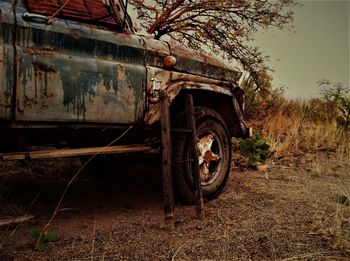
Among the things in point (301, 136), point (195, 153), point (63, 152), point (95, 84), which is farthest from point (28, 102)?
point (301, 136)

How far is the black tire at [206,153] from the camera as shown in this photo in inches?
146

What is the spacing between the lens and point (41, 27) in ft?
9.17

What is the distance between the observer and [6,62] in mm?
2561

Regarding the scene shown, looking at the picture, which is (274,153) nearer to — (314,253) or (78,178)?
(78,178)

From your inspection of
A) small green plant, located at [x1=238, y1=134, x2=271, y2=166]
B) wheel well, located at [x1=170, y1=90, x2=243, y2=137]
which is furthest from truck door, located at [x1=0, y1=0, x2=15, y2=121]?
small green plant, located at [x1=238, y1=134, x2=271, y2=166]

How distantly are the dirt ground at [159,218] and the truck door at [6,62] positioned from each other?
845 millimetres

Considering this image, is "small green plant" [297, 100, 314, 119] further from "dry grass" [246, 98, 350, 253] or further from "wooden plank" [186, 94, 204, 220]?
"wooden plank" [186, 94, 204, 220]

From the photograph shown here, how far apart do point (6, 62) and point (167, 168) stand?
1.42 metres

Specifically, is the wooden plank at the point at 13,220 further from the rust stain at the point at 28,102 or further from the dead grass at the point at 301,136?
the dead grass at the point at 301,136

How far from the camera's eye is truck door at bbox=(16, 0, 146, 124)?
2703 millimetres

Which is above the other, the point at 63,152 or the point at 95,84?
the point at 95,84

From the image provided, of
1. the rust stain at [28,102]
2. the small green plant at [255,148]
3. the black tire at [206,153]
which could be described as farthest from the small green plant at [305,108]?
the rust stain at [28,102]

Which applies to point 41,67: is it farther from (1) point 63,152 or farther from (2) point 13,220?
(2) point 13,220

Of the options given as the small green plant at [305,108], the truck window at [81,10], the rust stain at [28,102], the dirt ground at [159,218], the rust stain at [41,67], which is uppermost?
the truck window at [81,10]
